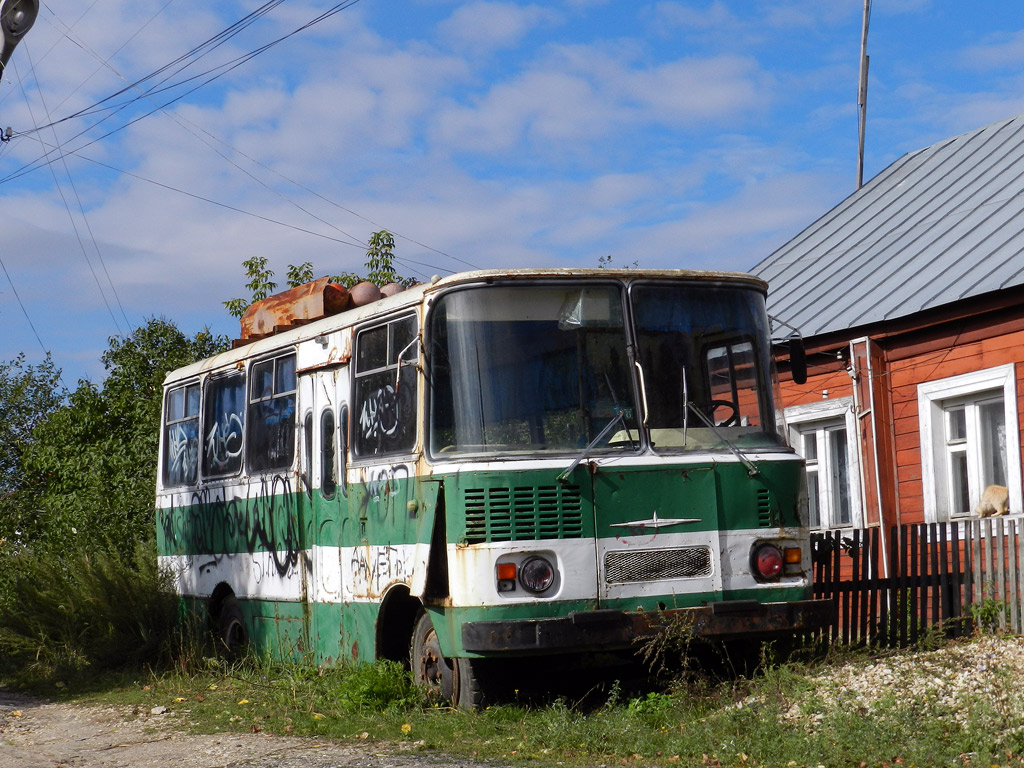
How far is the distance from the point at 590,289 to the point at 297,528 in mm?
3450

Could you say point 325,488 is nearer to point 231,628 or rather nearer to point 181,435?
point 231,628

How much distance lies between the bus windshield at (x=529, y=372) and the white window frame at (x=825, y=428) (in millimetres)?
6669

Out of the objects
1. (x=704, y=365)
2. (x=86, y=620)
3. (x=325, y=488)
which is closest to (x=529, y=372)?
(x=704, y=365)

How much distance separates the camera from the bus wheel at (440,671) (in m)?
8.32

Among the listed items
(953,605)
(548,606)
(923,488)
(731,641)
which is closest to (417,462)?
(548,606)

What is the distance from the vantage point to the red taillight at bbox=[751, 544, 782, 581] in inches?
332

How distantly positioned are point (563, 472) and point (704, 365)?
52.0 inches

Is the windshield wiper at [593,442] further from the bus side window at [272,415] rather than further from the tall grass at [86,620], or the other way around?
the tall grass at [86,620]

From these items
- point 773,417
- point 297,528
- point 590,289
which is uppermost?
point 590,289

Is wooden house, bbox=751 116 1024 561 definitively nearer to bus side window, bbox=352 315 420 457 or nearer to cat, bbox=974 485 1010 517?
cat, bbox=974 485 1010 517

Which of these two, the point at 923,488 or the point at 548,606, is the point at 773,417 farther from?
the point at 923,488

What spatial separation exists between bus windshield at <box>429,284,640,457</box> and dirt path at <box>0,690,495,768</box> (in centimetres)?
191

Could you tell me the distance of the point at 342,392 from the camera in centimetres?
985

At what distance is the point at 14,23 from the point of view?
1173 centimetres
